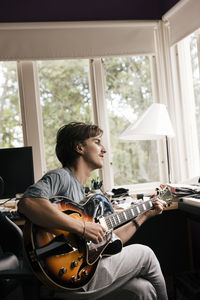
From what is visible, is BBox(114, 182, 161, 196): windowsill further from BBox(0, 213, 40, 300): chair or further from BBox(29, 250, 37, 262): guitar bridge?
BBox(29, 250, 37, 262): guitar bridge

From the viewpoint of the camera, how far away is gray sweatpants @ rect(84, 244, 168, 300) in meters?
1.60

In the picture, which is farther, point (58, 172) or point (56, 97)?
point (56, 97)

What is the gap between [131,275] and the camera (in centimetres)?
167

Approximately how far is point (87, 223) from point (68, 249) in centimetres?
14

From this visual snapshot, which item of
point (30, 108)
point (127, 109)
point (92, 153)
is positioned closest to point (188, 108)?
point (127, 109)

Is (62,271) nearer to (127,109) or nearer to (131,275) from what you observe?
(131,275)

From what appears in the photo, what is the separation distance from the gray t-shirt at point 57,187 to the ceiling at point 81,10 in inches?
81.2

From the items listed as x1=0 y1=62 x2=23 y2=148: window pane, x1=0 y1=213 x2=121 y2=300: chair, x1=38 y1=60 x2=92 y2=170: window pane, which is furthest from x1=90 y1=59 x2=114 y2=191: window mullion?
x1=0 y1=213 x2=121 y2=300: chair

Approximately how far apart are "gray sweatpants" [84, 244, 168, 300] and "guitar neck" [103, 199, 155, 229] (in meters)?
0.14

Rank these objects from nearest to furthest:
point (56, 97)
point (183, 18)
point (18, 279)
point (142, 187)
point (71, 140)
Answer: point (18, 279)
point (71, 140)
point (183, 18)
point (56, 97)
point (142, 187)

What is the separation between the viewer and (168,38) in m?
3.38

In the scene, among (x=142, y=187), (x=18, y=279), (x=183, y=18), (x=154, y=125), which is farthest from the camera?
(x=142, y=187)

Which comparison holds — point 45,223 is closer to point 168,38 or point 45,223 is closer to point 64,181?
point 64,181

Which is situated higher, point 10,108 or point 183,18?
point 183,18
